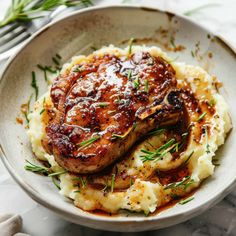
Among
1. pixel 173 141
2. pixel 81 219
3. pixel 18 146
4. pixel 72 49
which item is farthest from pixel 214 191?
pixel 72 49

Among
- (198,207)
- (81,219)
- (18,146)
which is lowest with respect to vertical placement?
(198,207)

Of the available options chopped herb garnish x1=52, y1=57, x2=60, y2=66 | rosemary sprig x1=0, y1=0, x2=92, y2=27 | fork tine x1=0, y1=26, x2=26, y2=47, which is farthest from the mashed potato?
rosemary sprig x1=0, y1=0, x2=92, y2=27

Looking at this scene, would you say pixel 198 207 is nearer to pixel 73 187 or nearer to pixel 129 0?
pixel 73 187

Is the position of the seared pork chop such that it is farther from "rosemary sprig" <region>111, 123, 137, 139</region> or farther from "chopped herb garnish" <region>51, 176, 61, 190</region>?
"chopped herb garnish" <region>51, 176, 61, 190</region>

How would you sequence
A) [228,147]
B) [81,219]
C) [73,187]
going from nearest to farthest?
[81,219], [73,187], [228,147]

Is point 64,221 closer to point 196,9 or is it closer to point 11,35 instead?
point 11,35

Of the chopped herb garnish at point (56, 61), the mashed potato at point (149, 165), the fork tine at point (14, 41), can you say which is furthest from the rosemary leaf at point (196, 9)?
the fork tine at point (14, 41)
